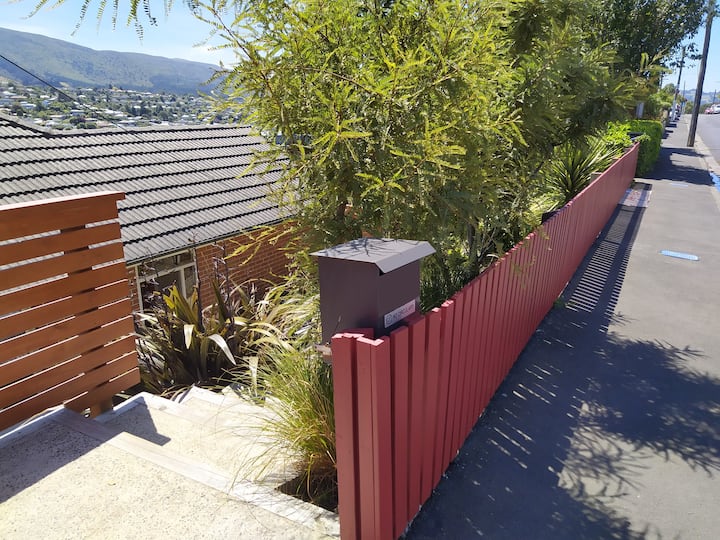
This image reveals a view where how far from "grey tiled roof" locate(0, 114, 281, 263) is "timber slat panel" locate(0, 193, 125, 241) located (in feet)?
13.1

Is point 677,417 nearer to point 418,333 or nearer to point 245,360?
point 418,333

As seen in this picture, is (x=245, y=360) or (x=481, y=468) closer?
(x=481, y=468)

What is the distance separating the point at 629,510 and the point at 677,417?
1503mm

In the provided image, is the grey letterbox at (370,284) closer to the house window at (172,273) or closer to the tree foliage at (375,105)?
the tree foliage at (375,105)

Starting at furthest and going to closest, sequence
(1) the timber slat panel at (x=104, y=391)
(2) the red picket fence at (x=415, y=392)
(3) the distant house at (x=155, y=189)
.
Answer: (3) the distant house at (x=155, y=189), (1) the timber slat panel at (x=104, y=391), (2) the red picket fence at (x=415, y=392)

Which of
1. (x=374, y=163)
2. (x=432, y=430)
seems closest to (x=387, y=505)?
(x=432, y=430)

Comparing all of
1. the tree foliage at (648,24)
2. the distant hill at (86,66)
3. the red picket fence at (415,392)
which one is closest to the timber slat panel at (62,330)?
the red picket fence at (415,392)

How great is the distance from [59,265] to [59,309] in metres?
0.30

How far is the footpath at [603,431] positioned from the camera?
10.6 feet

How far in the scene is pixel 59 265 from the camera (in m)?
3.51

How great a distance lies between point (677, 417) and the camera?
4.43 meters

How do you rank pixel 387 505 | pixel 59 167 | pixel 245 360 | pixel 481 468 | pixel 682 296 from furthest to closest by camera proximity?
pixel 59 167 → pixel 682 296 → pixel 245 360 → pixel 481 468 → pixel 387 505

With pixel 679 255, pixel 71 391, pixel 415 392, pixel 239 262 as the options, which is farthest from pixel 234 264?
pixel 679 255

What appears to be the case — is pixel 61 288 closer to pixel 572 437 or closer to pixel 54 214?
pixel 54 214
